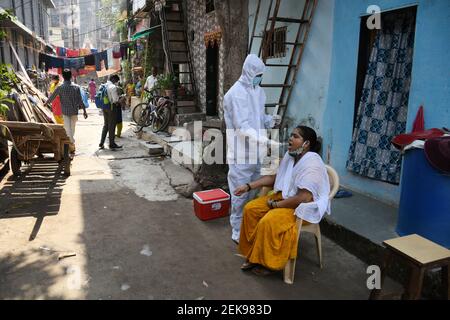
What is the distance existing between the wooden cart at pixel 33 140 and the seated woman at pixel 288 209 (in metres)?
3.46

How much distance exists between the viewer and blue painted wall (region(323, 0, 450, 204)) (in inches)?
147

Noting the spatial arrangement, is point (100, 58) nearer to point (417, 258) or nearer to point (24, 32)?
point (24, 32)

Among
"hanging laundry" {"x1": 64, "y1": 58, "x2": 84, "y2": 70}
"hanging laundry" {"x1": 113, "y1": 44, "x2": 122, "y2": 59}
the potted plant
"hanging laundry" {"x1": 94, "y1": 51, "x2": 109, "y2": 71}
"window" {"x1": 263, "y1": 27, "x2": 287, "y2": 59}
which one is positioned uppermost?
"hanging laundry" {"x1": 113, "y1": 44, "x2": 122, "y2": 59}

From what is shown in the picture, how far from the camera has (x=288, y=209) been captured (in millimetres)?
3193

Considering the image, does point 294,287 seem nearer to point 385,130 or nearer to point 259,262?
point 259,262

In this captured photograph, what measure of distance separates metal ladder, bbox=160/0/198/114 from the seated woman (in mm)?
8405

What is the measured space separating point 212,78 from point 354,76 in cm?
662

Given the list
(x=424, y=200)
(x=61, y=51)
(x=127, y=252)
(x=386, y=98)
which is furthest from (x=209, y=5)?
(x=61, y=51)

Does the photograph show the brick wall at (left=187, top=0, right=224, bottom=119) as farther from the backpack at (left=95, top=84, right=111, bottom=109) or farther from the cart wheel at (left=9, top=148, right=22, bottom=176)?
the cart wheel at (left=9, top=148, right=22, bottom=176)

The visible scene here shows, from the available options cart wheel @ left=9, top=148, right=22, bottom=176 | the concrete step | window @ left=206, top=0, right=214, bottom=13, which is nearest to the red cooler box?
the concrete step

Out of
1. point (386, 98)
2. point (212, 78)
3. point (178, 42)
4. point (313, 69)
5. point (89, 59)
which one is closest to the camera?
point (386, 98)

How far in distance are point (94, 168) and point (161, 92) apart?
15.9ft

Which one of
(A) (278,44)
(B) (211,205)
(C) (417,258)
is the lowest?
(B) (211,205)
